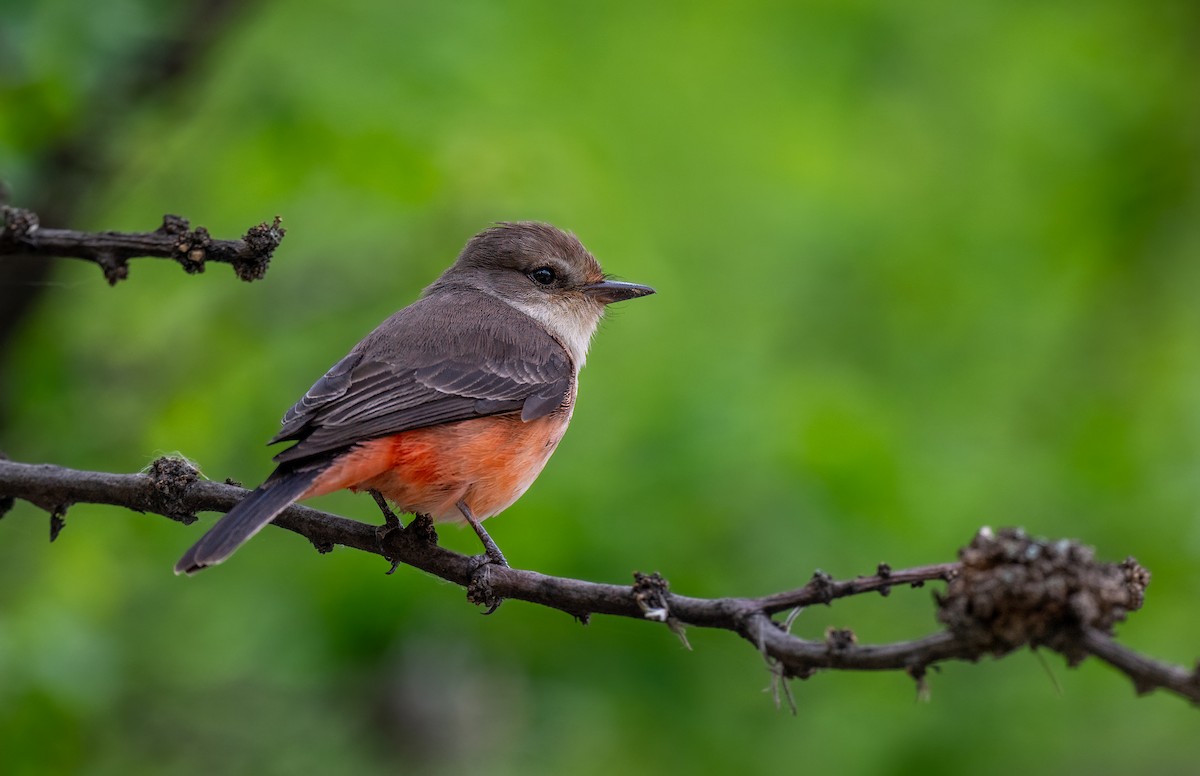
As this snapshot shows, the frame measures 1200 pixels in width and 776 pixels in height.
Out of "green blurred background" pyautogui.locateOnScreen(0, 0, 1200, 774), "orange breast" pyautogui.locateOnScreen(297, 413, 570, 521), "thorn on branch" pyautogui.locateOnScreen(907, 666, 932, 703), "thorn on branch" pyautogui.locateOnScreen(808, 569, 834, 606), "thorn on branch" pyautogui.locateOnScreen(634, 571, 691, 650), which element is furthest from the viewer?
"green blurred background" pyautogui.locateOnScreen(0, 0, 1200, 774)

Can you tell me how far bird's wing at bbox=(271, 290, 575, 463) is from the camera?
4.62 meters

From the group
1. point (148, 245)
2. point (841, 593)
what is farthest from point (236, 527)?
point (841, 593)

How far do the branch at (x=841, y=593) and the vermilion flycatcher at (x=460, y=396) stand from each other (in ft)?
0.76

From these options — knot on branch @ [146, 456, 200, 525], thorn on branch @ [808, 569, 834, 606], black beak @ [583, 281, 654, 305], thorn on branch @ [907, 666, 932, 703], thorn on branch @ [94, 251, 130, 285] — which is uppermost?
black beak @ [583, 281, 654, 305]

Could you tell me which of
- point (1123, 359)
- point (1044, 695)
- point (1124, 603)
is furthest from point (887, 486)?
point (1124, 603)

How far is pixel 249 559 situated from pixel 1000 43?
6.42 metres

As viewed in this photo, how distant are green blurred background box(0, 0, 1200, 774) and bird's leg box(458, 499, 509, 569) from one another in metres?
1.12

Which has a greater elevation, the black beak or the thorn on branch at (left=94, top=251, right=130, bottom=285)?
the black beak

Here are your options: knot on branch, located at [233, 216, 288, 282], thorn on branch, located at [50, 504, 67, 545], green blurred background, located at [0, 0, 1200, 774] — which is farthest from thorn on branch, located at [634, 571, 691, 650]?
green blurred background, located at [0, 0, 1200, 774]

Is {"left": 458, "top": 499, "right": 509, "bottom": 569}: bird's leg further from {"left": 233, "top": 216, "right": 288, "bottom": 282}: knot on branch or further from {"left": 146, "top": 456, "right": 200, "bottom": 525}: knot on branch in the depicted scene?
{"left": 233, "top": 216, "right": 288, "bottom": 282}: knot on branch

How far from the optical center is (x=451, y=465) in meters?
4.78

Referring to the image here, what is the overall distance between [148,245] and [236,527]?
0.80m

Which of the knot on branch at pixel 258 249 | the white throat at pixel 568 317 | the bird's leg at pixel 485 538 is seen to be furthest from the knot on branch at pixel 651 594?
the white throat at pixel 568 317

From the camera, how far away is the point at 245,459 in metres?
6.57
